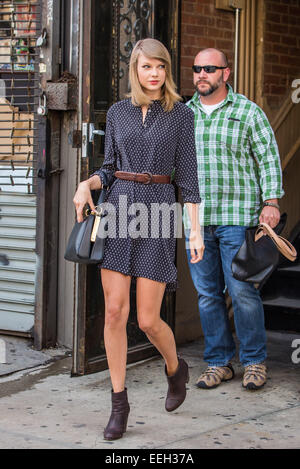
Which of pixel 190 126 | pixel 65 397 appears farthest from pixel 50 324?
pixel 190 126

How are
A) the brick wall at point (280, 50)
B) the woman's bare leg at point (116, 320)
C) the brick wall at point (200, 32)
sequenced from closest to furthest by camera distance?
1. the woman's bare leg at point (116, 320)
2. the brick wall at point (200, 32)
3. the brick wall at point (280, 50)

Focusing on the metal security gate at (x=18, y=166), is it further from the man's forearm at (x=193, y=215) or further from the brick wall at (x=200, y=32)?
the man's forearm at (x=193, y=215)

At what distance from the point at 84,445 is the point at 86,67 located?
96.2 inches

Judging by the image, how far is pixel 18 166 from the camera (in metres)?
6.58

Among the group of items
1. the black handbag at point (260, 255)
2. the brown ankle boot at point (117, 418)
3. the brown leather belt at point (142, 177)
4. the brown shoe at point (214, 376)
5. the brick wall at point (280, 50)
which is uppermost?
the brick wall at point (280, 50)

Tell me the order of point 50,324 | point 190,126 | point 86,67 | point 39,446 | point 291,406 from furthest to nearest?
point 50,324
point 86,67
point 291,406
point 190,126
point 39,446

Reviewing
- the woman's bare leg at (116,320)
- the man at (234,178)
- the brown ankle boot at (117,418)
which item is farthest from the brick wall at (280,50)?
the brown ankle boot at (117,418)

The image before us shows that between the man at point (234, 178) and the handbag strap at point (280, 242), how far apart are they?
127 millimetres

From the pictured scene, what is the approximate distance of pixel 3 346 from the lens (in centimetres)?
639

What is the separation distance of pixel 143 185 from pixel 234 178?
1.09 m

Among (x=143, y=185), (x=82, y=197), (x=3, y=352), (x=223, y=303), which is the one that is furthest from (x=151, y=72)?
(x=3, y=352)

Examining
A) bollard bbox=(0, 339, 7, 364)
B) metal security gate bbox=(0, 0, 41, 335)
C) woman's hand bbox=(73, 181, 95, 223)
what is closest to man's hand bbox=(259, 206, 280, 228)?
woman's hand bbox=(73, 181, 95, 223)

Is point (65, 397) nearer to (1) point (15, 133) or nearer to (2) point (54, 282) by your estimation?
(2) point (54, 282)

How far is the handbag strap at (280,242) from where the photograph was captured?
5125 millimetres
